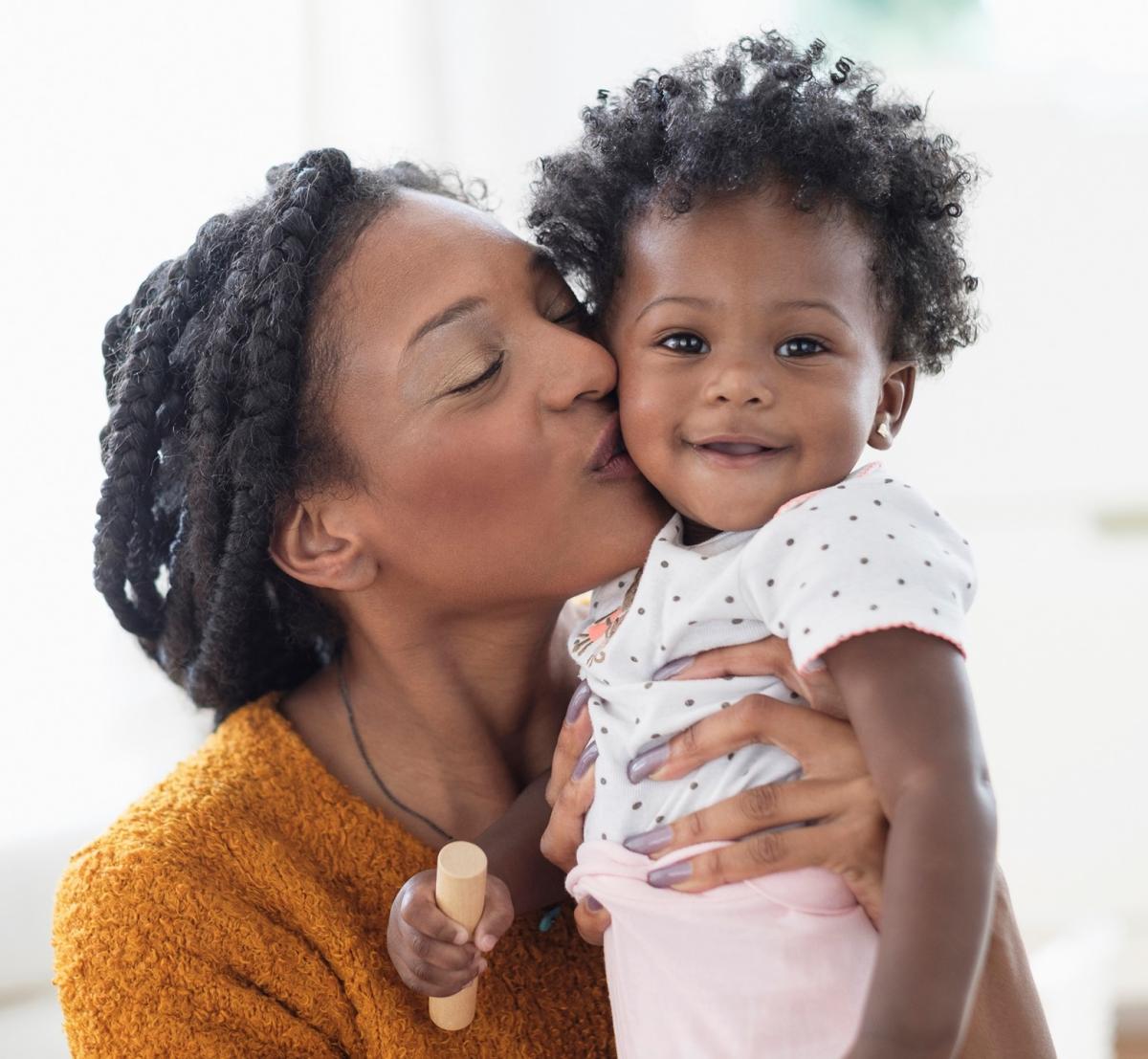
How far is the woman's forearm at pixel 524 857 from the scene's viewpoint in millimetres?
1374

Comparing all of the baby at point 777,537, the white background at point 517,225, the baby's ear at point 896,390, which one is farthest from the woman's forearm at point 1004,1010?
the white background at point 517,225

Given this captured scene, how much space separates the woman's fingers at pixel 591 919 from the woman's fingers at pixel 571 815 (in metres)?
0.05

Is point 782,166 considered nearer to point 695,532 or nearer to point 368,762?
point 695,532

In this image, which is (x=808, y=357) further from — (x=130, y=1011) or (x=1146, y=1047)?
(x=1146, y=1047)

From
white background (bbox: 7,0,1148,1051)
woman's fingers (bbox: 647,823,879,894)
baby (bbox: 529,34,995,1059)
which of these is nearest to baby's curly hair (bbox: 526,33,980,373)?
baby (bbox: 529,34,995,1059)

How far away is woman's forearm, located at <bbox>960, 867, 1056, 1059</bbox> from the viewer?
120 cm

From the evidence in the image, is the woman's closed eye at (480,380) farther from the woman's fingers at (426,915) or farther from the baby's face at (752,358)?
the woman's fingers at (426,915)

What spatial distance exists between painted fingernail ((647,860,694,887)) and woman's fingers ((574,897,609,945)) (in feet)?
0.37

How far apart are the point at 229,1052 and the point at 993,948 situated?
71 cm

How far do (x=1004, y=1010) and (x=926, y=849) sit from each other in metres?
0.43

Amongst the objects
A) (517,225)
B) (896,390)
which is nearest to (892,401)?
(896,390)

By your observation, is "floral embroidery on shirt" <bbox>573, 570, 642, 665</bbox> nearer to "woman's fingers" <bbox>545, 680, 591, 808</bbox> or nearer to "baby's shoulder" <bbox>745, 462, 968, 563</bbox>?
"woman's fingers" <bbox>545, 680, 591, 808</bbox>

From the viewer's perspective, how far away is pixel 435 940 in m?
1.19

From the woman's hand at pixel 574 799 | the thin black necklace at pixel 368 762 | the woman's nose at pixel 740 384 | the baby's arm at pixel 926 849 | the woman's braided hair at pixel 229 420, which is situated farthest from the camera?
the thin black necklace at pixel 368 762
